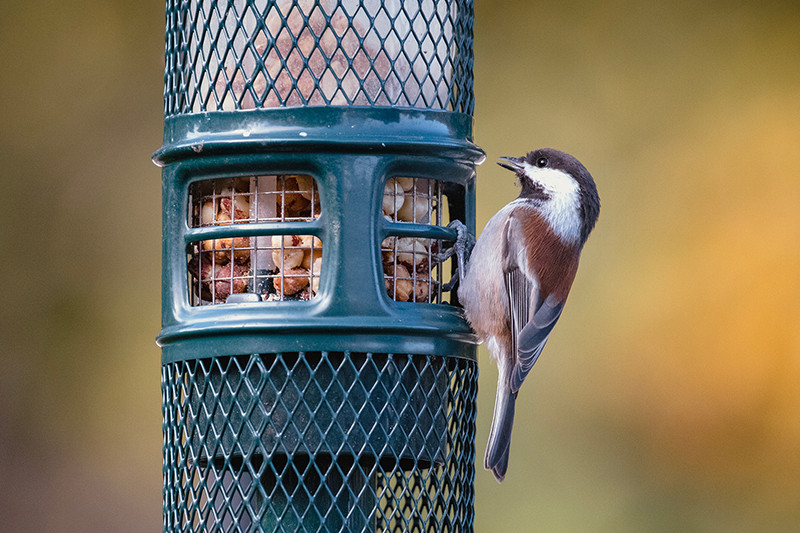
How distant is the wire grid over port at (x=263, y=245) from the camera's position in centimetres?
345

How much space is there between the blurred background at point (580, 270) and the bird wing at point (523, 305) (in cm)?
210

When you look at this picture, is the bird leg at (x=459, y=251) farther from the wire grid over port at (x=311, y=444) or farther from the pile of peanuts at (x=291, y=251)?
the wire grid over port at (x=311, y=444)

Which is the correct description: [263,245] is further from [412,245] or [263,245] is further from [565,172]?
[565,172]

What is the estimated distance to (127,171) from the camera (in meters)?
7.05

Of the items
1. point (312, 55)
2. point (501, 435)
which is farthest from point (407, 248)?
point (501, 435)

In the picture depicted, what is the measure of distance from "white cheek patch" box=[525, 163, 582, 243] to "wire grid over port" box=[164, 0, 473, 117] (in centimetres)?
93

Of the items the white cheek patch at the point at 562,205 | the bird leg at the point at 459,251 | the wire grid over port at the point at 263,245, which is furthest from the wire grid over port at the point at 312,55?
the white cheek patch at the point at 562,205

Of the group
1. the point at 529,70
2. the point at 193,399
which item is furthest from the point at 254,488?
the point at 529,70

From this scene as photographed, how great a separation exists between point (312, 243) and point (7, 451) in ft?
12.8

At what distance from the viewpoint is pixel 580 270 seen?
22.0 ft

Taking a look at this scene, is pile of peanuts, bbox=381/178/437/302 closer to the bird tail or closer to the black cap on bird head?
the bird tail

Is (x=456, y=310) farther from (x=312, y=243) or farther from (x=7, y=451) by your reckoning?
(x=7, y=451)

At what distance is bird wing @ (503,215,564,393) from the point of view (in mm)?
4250

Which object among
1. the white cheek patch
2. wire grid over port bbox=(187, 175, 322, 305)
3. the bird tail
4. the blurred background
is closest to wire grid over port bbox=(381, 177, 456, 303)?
wire grid over port bbox=(187, 175, 322, 305)
